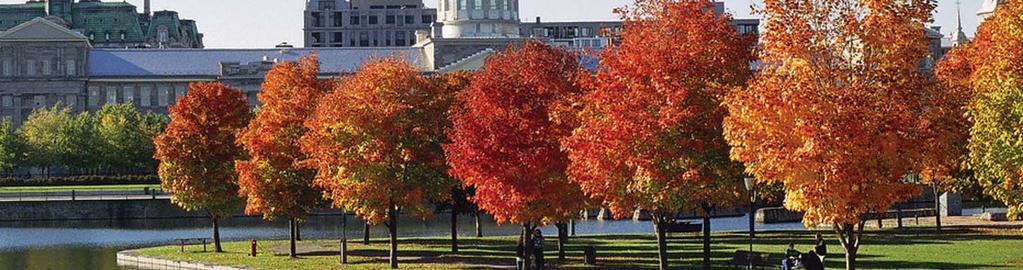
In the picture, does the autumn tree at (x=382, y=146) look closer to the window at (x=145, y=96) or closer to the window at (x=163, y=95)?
the window at (x=163, y=95)

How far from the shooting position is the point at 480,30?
174 meters

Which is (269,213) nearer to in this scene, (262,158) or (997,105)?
(262,158)

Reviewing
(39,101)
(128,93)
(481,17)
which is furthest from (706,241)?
(39,101)

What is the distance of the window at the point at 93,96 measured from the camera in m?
198

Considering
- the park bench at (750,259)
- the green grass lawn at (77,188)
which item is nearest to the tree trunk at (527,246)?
the park bench at (750,259)

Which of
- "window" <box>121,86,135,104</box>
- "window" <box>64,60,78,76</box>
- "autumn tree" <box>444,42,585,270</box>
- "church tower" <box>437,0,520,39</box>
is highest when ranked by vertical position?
"church tower" <box>437,0,520,39</box>

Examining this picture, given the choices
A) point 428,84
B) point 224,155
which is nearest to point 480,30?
point 224,155

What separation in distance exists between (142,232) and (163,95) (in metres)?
93.9

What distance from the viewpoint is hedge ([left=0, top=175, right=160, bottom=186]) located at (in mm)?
153250

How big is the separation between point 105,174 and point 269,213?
95.8m

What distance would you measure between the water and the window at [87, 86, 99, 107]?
82.0 meters

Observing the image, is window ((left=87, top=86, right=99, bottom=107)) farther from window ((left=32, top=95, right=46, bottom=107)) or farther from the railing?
the railing

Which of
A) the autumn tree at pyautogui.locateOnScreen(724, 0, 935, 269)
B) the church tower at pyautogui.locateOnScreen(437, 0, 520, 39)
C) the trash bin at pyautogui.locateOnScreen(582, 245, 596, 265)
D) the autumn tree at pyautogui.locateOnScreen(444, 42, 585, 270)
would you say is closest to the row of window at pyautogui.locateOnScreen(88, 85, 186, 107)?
the church tower at pyautogui.locateOnScreen(437, 0, 520, 39)

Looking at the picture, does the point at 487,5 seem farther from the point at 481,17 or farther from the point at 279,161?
the point at 279,161
